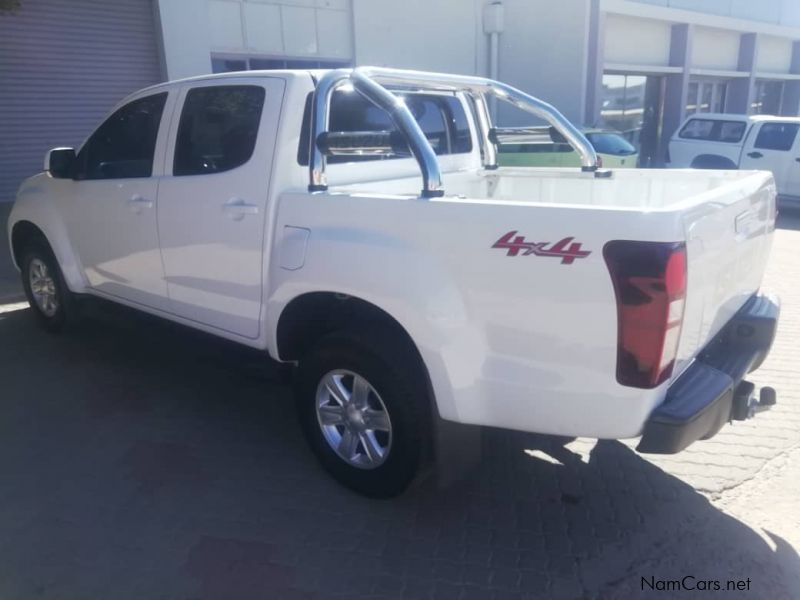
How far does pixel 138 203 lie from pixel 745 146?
11.8m

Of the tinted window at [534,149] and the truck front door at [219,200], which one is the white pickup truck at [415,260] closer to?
the truck front door at [219,200]

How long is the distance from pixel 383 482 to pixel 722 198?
6.47 ft

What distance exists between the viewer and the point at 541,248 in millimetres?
2480

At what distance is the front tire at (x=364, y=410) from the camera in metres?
3.01

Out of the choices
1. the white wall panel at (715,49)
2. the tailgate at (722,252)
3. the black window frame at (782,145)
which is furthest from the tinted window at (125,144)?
the white wall panel at (715,49)

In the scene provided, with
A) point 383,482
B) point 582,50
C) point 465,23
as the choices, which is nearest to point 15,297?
point 383,482

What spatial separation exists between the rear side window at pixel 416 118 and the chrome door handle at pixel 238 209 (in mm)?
347

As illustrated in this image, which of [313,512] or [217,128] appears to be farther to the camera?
[217,128]

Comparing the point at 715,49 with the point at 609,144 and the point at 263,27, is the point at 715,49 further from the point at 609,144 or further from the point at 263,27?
the point at 263,27

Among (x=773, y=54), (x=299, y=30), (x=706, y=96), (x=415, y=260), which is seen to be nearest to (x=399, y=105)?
(x=415, y=260)

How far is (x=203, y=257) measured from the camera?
12.5 feet

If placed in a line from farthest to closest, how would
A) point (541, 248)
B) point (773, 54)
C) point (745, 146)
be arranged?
point (773, 54) → point (745, 146) → point (541, 248)

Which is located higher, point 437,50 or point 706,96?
point 437,50

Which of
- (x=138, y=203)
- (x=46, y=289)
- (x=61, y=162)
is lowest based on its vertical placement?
(x=46, y=289)
